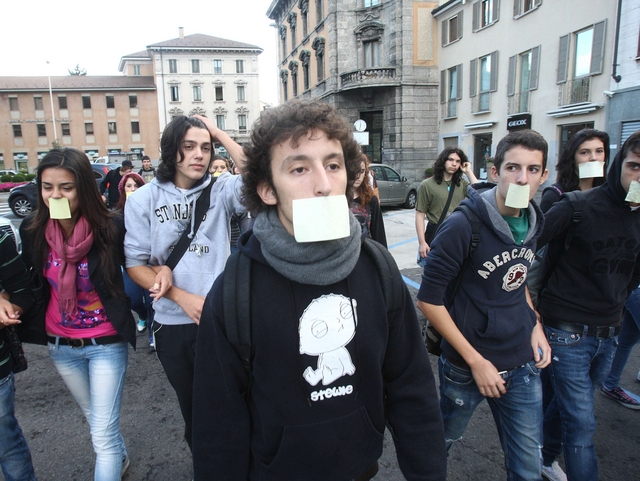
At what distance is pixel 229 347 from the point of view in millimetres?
1251

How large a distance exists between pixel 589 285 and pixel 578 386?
0.50m

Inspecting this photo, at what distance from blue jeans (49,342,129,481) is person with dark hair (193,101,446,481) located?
1.12 m

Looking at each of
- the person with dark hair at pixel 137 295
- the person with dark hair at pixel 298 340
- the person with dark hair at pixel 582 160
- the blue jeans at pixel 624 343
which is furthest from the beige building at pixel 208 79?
the person with dark hair at pixel 298 340

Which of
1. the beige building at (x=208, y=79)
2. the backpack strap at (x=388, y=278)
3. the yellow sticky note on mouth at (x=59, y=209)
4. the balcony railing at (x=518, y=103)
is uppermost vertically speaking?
the beige building at (x=208, y=79)

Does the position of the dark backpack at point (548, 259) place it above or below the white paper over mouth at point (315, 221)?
below

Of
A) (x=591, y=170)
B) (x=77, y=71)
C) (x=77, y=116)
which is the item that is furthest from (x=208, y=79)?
(x=591, y=170)

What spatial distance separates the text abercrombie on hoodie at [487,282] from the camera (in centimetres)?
193

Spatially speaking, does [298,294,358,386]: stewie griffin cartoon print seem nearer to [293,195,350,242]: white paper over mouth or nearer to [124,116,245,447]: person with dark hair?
[293,195,350,242]: white paper over mouth

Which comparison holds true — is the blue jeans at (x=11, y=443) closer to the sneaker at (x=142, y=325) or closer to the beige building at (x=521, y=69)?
the sneaker at (x=142, y=325)

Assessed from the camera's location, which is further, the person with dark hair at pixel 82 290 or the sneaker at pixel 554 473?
the sneaker at pixel 554 473

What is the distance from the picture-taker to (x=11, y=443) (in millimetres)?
2094

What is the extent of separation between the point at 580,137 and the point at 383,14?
84.0 ft

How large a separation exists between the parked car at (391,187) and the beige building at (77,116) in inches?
1763

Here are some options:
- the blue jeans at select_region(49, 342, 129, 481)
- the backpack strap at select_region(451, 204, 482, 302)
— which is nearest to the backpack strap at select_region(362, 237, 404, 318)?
the backpack strap at select_region(451, 204, 482, 302)
